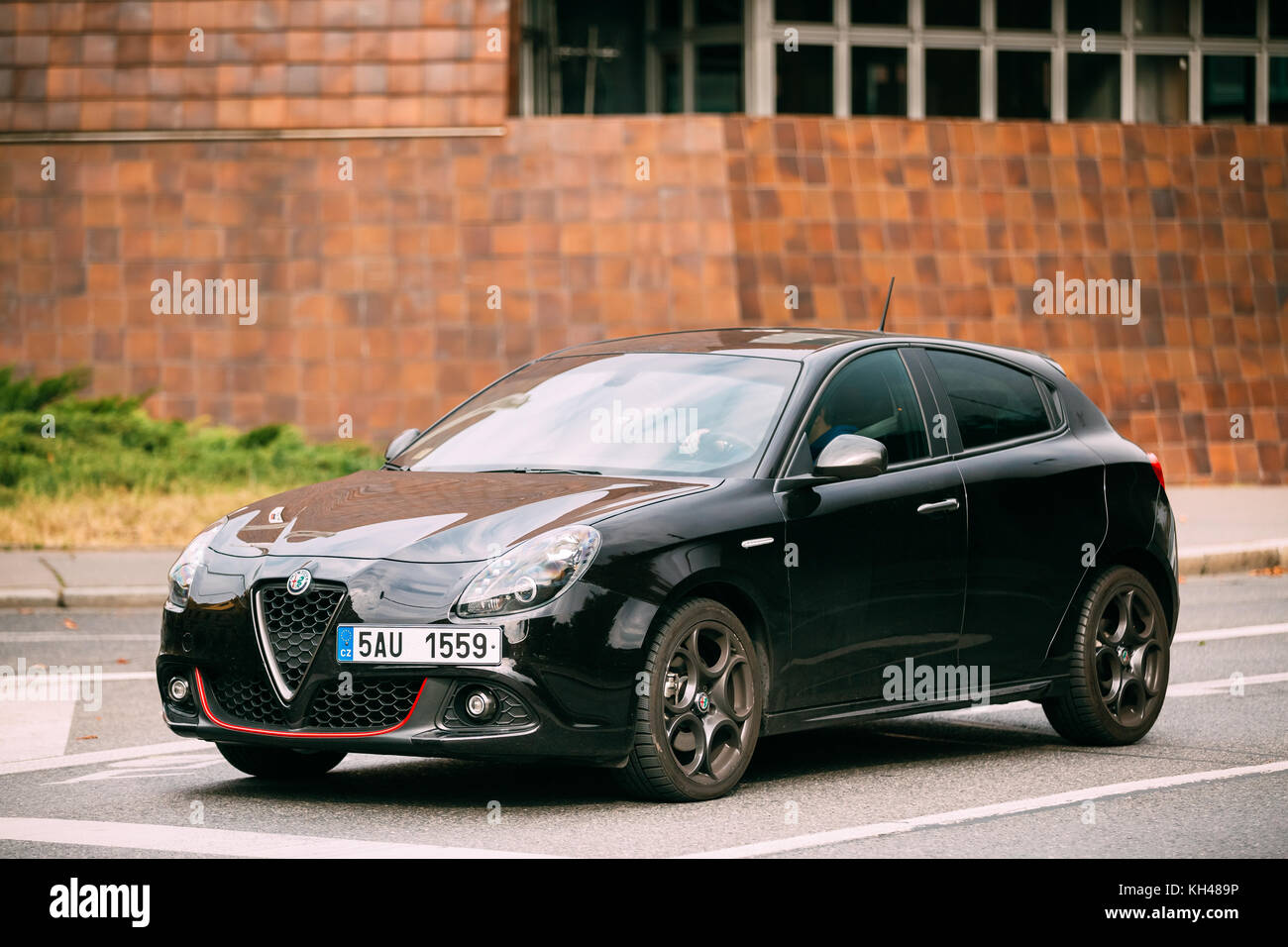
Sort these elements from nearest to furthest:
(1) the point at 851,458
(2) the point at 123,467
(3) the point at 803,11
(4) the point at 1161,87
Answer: (1) the point at 851,458, (2) the point at 123,467, (3) the point at 803,11, (4) the point at 1161,87

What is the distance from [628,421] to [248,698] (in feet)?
5.79

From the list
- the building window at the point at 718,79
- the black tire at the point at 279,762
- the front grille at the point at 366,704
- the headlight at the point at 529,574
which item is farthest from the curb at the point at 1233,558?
the front grille at the point at 366,704

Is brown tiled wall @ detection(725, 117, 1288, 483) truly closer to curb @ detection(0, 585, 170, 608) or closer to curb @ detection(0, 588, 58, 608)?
curb @ detection(0, 585, 170, 608)

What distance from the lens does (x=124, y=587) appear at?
1409 centimetres

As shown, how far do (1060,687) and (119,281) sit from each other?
16733 millimetres

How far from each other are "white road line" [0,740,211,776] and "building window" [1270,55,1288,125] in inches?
813

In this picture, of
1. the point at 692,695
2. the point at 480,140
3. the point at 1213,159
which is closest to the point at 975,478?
the point at 692,695

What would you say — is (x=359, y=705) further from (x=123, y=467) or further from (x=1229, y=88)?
(x=1229, y=88)

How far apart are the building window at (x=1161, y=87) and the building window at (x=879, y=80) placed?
3.19 m

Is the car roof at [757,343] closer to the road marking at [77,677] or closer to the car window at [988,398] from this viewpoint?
the car window at [988,398]

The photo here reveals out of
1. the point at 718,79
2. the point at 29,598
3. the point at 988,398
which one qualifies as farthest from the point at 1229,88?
the point at 988,398

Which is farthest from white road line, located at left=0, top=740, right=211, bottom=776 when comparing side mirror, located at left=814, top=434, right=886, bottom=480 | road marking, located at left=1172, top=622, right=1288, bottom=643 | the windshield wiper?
road marking, located at left=1172, top=622, right=1288, bottom=643

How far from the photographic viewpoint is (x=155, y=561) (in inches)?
612

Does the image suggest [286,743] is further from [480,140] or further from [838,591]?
[480,140]
